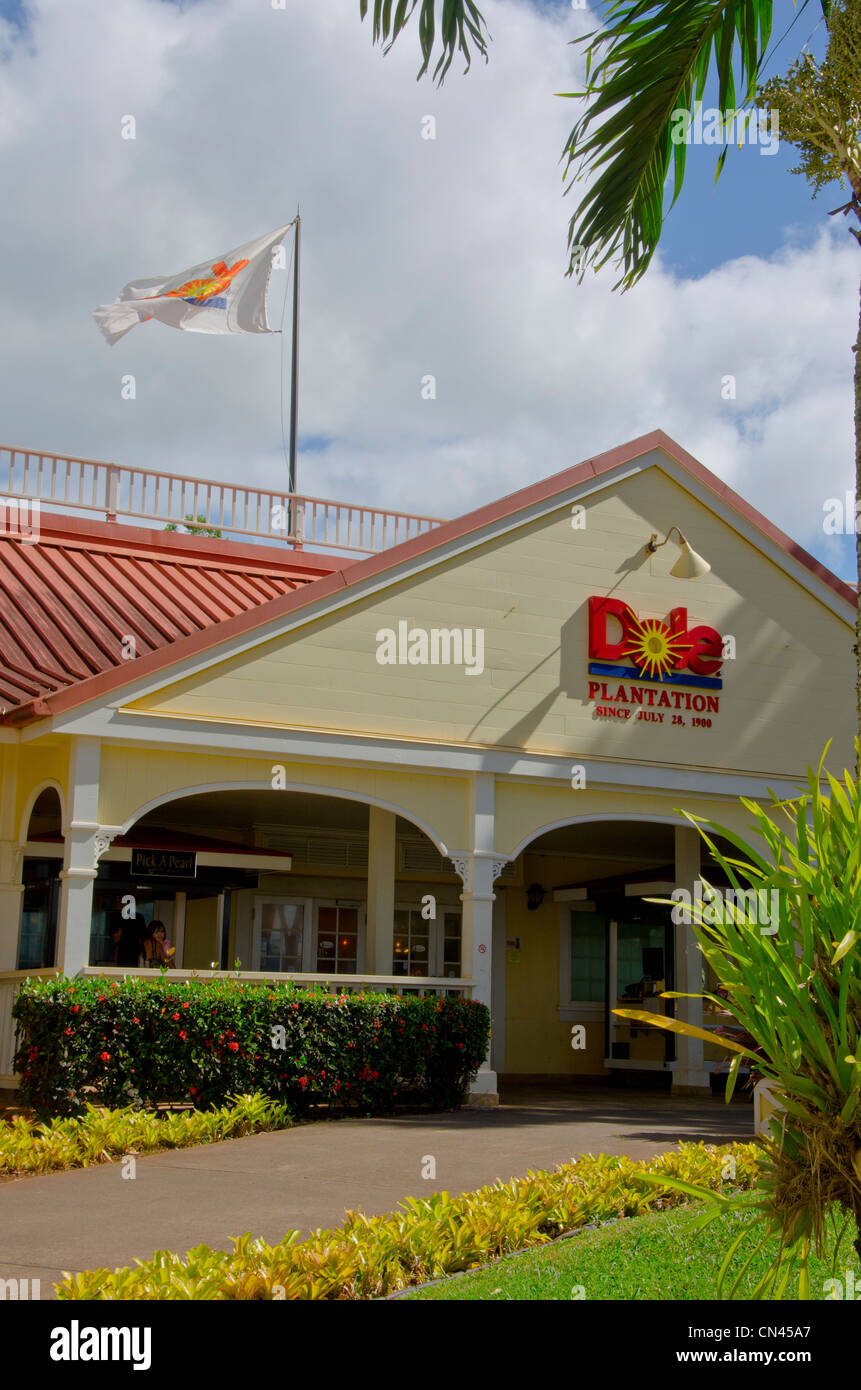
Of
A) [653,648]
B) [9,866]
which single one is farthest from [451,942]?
[9,866]

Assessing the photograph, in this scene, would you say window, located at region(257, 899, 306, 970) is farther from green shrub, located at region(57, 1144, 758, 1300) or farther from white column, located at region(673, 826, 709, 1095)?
green shrub, located at region(57, 1144, 758, 1300)

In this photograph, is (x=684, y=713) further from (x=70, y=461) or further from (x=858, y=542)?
(x=70, y=461)

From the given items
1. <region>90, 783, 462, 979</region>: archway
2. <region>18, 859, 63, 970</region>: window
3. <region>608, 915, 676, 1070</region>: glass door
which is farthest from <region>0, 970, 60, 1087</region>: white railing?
<region>608, 915, 676, 1070</region>: glass door

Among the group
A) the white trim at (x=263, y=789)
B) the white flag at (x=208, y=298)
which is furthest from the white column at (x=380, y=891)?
the white flag at (x=208, y=298)

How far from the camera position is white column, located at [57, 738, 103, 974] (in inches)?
478

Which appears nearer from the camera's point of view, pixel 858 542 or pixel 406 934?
pixel 858 542

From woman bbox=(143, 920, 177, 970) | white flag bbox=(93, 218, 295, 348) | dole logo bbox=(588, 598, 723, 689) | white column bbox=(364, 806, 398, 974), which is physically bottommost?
woman bbox=(143, 920, 177, 970)

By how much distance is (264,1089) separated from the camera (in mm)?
11461

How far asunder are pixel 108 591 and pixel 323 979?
546 centimetres

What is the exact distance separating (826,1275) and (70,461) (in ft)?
46.9

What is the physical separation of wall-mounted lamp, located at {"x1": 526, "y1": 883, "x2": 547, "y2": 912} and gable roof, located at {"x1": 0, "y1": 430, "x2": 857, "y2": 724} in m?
5.29

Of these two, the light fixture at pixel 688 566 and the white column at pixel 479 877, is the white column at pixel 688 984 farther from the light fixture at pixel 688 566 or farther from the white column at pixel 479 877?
the light fixture at pixel 688 566

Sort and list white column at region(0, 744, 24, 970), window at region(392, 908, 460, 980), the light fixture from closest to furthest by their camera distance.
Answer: white column at region(0, 744, 24, 970)
the light fixture
window at region(392, 908, 460, 980)
